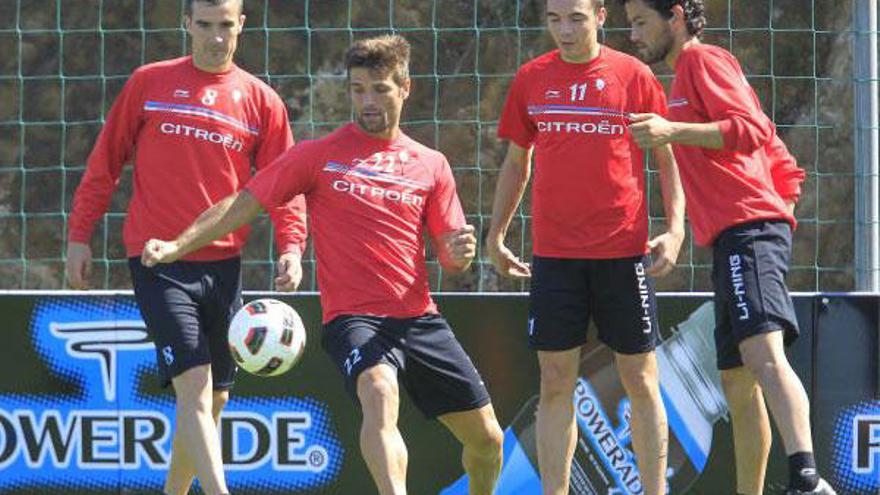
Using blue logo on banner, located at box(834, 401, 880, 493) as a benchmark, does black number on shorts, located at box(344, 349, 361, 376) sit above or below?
above

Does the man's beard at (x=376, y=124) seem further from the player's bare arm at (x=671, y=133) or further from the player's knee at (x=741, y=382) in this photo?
the player's knee at (x=741, y=382)

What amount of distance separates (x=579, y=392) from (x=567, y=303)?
1090 millimetres

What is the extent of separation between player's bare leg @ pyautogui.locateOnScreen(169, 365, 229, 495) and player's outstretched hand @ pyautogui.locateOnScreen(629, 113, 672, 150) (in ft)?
6.60

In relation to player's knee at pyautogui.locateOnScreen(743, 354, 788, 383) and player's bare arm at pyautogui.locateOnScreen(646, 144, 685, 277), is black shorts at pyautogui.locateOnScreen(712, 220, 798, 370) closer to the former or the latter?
player's knee at pyautogui.locateOnScreen(743, 354, 788, 383)

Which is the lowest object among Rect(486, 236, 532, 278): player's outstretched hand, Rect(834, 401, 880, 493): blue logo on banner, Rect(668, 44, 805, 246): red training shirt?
Rect(834, 401, 880, 493): blue logo on banner

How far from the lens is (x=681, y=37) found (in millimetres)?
7379

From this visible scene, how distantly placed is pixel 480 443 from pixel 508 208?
1.03m

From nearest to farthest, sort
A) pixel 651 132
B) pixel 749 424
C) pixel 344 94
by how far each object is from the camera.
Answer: pixel 651 132 < pixel 749 424 < pixel 344 94

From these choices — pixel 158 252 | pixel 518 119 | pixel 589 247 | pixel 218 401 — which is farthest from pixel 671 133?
pixel 218 401

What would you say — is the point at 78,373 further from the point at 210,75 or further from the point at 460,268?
the point at 460,268

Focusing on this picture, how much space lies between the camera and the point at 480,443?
749 cm

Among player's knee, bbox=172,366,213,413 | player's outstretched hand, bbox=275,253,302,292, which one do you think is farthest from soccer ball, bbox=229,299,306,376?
player's knee, bbox=172,366,213,413

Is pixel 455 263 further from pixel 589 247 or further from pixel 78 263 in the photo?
pixel 78 263

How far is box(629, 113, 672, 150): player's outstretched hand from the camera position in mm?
6789
